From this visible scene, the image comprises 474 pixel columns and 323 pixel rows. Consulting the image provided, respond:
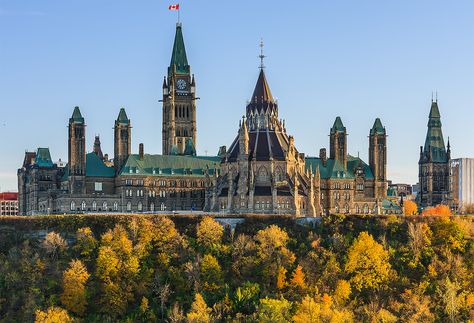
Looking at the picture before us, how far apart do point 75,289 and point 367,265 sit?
3267 centimetres

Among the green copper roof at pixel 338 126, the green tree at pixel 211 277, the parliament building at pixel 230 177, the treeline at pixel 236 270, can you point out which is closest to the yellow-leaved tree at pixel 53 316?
the treeline at pixel 236 270

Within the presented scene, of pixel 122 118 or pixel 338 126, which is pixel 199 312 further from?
pixel 338 126

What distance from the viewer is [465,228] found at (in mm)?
131875

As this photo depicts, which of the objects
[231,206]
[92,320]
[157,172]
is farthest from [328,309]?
[157,172]

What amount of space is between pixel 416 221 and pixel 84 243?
4256 cm

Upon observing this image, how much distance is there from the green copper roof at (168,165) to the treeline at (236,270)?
51.6 m

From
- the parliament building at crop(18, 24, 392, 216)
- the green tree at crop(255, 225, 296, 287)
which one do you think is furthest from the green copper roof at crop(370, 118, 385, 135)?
the green tree at crop(255, 225, 296, 287)

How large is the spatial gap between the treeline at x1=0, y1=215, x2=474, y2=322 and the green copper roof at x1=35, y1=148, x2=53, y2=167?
2307 inches

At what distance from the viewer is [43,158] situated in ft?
627

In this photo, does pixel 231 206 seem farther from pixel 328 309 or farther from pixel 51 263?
pixel 328 309

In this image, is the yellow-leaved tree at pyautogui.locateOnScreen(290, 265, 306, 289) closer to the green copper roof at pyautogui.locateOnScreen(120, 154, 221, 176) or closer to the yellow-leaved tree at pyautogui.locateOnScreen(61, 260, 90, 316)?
the yellow-leaved tree at pyautogui.locateOnScreen(61, 260, 90, 316)

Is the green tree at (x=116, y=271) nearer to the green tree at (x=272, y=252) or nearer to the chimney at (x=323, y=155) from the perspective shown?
the green tree at (x=272, y=252)

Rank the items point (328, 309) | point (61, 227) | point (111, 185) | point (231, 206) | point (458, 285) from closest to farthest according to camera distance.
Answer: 1. point (328, 309)
2. point (458, 285)
3. point (61, 227)
4. point (231, 206)
5. point (111, 185)

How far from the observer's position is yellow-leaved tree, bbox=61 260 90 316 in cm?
10888
